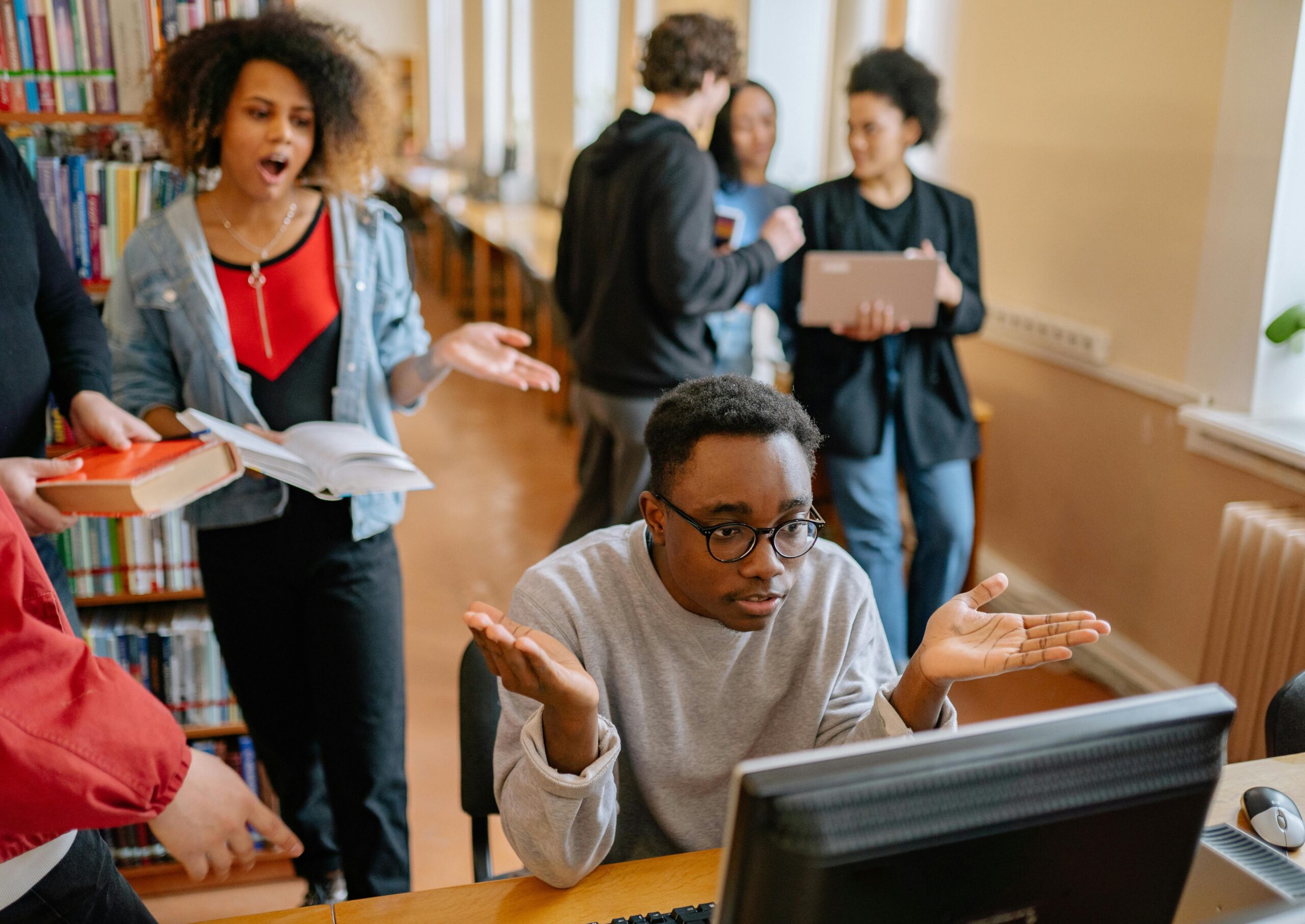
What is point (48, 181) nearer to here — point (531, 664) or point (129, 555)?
point (129, 555)

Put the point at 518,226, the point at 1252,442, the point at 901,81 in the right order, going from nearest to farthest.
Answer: the point at 1252,442, the point at 901,81, the point at 518,226

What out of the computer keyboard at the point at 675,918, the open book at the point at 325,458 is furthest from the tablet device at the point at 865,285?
the computer keyboard at the point at 675,918

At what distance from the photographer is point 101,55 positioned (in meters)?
2.11

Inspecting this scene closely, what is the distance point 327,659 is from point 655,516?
83cm

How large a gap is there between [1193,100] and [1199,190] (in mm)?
218

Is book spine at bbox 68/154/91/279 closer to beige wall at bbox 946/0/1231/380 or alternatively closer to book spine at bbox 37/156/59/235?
book spine at bbox 37/156/59/235

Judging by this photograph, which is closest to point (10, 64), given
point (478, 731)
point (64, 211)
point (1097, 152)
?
point (64, 211)

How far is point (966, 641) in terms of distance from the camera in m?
1.13

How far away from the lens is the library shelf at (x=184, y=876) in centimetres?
230

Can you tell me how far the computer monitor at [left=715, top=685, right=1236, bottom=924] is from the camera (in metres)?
0.68

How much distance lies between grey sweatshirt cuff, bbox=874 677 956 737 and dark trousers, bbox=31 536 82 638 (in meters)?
1.14

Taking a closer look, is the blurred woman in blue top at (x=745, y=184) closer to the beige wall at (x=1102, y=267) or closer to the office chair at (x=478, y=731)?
the beige wall at (x=1102, y=267)

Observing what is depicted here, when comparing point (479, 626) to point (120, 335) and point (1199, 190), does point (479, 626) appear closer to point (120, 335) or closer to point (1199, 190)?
point (120, 335)

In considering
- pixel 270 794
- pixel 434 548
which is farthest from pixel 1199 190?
pixel 434 548
